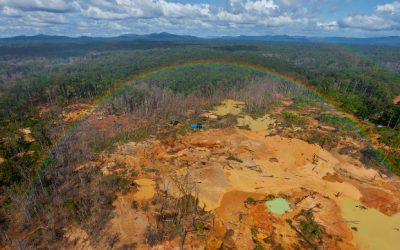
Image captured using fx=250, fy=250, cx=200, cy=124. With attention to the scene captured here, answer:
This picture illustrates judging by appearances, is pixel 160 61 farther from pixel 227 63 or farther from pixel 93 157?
pixel 93 157

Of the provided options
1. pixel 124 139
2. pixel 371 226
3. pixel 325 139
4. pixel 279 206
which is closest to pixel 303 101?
pixel 325 139

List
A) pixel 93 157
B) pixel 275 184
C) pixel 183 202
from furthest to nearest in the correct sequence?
pixel 93 157 → pixel 275 184 → pixel 183 202

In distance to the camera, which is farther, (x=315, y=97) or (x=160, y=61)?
(x=160, y=61)

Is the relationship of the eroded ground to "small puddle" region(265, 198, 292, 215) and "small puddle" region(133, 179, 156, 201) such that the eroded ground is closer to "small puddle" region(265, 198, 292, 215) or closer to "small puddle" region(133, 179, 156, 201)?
"small puddle" region(133, 179, 156, 201)

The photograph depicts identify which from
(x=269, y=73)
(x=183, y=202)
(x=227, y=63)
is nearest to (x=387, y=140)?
(x=183, y=202)

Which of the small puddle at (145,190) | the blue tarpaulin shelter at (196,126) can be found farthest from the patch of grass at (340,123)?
the small puddle at (145,190)

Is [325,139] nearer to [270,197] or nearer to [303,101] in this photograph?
[270,197]

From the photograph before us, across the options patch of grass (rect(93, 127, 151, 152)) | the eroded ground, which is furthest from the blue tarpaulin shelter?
patch of grass (rect(93, 127, 151, 152))
